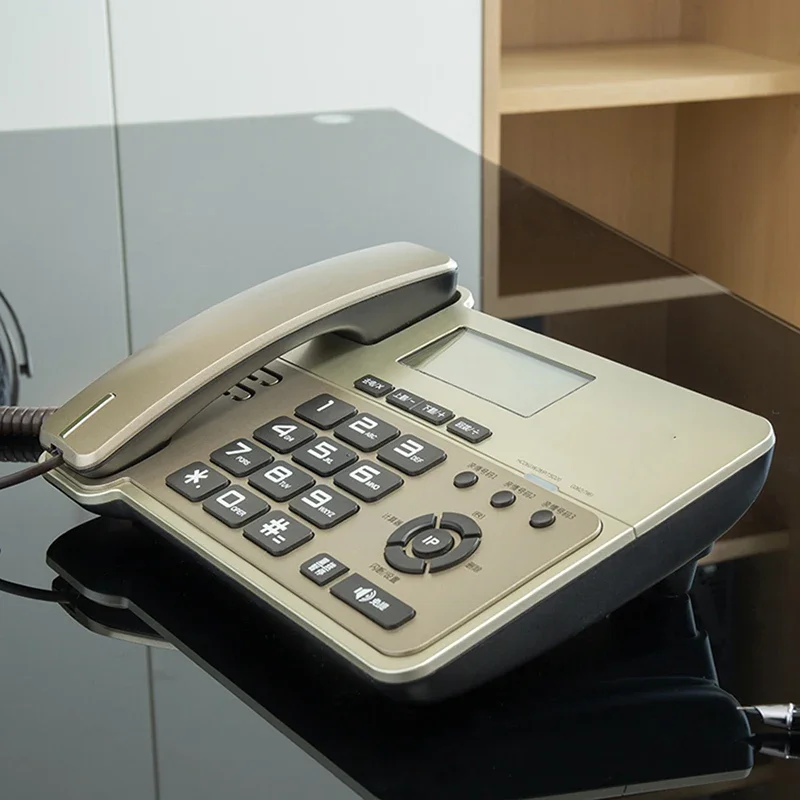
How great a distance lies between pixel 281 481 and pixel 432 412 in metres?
0.06

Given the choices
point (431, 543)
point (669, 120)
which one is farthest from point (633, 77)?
point (431, 543)

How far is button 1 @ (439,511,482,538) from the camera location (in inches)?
12.9

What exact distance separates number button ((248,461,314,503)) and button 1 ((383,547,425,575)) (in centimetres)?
5

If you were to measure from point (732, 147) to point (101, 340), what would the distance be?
1.74 m

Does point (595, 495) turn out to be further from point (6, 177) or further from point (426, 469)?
point (6, 177)

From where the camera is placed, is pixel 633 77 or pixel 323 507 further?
pixel 633 77

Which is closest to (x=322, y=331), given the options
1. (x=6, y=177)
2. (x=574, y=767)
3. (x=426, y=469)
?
(x=426, y=469)

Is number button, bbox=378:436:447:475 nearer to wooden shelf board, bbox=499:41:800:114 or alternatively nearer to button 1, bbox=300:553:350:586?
button 1, bbox=300:553:350:586

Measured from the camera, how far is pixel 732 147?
7.00 ft

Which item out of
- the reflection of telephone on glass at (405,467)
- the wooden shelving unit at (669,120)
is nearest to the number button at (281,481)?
the reflection of telephone on glass at (405,467)

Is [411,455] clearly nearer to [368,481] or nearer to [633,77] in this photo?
[368,481]

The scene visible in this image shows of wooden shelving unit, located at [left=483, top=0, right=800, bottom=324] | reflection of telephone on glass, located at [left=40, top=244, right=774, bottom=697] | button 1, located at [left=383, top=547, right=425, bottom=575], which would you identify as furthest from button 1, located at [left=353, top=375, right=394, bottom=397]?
wooden shelving unit, located at [left=483, top=0, right=800, bottom=324]

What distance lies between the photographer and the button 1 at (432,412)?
39 centimetres

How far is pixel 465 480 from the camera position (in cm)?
35
